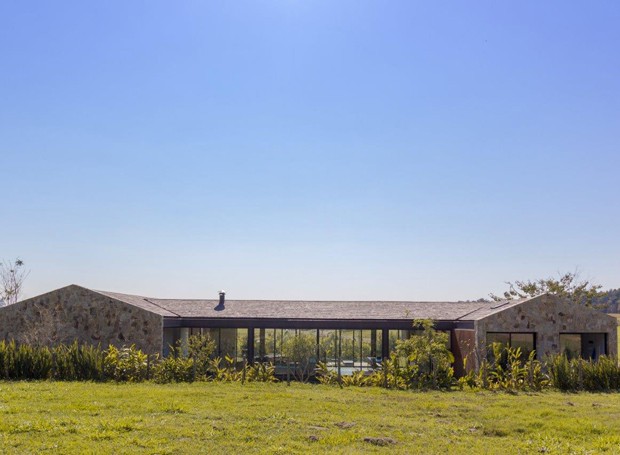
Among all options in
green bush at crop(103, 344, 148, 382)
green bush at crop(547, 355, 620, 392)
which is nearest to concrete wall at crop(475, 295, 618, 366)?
green bush at crop(547, 355, 620, 392)

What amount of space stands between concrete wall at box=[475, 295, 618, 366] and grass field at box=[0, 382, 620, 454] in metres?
5.57

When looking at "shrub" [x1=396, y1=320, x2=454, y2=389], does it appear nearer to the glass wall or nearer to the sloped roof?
the sloped roof

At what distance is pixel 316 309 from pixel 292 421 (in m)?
15.0

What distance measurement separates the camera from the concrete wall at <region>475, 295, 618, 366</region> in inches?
1017

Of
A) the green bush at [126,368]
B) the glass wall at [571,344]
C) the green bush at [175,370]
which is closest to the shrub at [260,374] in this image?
the green bush at [175,370]

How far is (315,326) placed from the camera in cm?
2745

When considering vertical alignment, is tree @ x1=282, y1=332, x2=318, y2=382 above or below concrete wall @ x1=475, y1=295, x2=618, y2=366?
below

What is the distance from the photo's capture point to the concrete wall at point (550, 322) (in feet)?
84.8

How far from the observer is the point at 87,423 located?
1380cm

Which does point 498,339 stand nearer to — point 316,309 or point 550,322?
point 550,322

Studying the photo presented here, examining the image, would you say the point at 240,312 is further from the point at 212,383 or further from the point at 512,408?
the point at 512,408

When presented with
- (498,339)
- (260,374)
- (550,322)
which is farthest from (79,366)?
(550,322)

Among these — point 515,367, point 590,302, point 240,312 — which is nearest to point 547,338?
point 515,367

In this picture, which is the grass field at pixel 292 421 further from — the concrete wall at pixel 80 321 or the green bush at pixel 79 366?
the concrete wall at pixel 80 321
